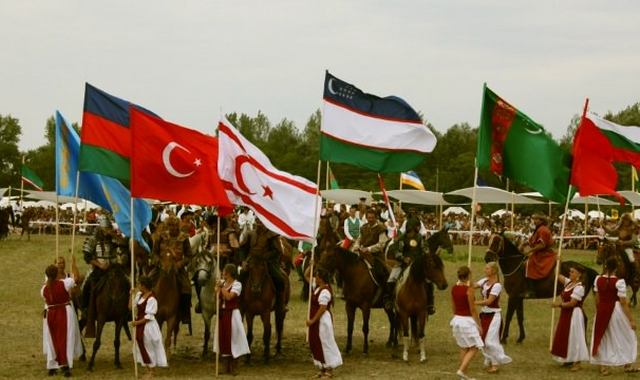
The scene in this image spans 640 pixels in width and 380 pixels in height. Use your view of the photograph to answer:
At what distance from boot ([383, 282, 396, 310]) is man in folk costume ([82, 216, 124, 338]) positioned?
5551 millimetres

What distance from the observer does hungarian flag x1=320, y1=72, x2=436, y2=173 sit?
62.3ft

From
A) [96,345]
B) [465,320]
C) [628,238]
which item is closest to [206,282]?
[96,345]

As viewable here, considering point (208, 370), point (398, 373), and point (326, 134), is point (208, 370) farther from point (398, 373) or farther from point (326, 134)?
point (326, 134)

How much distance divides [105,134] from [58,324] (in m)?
3.36

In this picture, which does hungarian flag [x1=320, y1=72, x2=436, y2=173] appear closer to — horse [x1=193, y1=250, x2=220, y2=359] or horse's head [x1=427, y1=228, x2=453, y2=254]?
horse's head [x1=427, y1=228, x2=453, y2=254]

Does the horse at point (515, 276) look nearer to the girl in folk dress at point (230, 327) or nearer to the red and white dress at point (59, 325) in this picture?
the girl in folk dress at point (230, 327)

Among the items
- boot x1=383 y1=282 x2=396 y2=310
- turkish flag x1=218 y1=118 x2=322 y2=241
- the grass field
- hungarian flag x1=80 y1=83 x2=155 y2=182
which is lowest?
the grass field

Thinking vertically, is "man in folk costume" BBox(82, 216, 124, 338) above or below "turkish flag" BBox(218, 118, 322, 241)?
below

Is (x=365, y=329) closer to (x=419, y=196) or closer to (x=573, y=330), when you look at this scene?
(x=573, y=330)

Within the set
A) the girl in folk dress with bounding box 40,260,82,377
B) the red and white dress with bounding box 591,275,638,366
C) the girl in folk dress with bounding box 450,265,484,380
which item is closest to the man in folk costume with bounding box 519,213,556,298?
the red and white dress with bounding box 591,275,638,366

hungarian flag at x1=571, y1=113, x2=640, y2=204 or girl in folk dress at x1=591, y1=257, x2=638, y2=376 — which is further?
hungarian flag at x1=571, y1=113, x2=640, y2=204

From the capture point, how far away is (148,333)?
54.3 ft

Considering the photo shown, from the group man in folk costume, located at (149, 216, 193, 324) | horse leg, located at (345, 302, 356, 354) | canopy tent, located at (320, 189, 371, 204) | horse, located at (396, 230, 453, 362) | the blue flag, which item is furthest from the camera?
canopy tent, located at (320, 189, 371, 204)

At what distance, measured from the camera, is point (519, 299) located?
22594 millimetres
